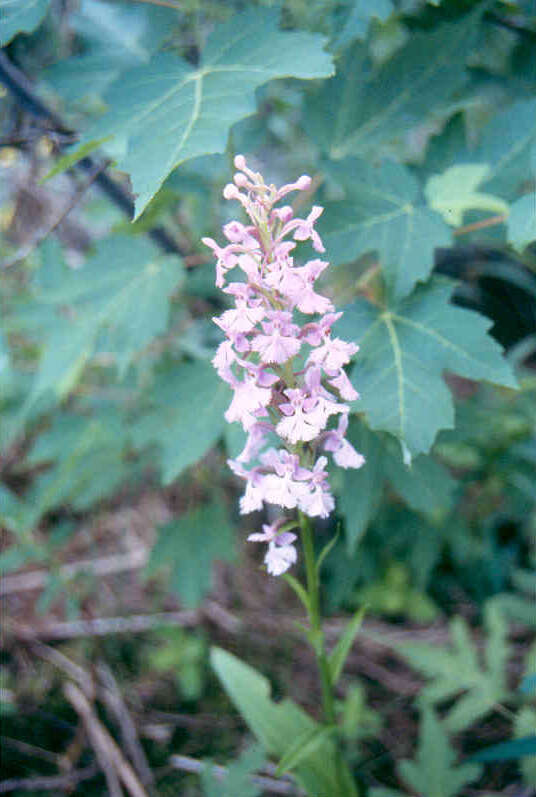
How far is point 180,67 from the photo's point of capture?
171 centimetres

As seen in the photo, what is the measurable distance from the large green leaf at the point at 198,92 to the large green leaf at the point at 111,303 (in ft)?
1.65

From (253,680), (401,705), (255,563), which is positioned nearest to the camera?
(253,680)

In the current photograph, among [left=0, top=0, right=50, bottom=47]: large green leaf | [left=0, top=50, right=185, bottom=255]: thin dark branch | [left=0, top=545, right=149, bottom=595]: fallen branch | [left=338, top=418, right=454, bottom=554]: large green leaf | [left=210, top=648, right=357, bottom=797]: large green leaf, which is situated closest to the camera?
[left=0, top=0, right=50, bottom=47]: large green leaf

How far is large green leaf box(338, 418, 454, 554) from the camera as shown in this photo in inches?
72.7

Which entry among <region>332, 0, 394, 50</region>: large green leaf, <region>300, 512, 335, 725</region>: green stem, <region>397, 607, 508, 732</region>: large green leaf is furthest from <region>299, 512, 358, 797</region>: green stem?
<region>332, 0, 394, 50</region>: large green leaf

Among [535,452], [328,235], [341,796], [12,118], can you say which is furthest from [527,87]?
[341,796]

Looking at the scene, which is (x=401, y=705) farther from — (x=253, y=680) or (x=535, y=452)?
(x=535, y=452)

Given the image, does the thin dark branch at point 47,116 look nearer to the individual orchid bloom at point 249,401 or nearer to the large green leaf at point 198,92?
the large green leaf at point 198,92

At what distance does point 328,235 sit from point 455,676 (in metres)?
1.55

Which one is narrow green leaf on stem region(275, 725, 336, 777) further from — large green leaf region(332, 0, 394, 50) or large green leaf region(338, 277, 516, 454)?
large green leaf region(332, 0, 394, 50)

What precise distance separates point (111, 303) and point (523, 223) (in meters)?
1.37

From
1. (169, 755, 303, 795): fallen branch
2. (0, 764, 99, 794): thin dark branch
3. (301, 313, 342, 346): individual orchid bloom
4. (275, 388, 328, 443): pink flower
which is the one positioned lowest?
(169, 755, 303, 795): fallen branch

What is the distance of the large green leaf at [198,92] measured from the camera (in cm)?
136

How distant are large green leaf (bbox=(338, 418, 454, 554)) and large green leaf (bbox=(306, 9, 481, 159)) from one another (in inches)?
35.6
